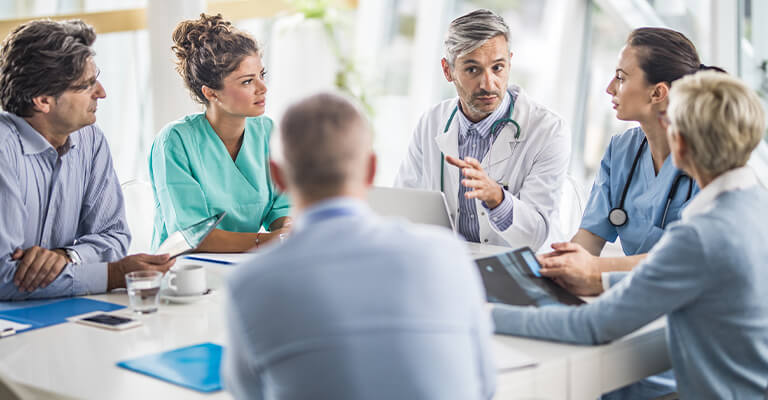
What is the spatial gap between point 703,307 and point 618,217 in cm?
93

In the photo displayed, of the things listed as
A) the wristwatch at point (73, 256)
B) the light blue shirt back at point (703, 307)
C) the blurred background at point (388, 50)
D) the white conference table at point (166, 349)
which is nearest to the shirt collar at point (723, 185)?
the light blue shirt back at point (703, 307)

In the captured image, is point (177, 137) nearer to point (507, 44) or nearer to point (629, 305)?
point (507, 44)

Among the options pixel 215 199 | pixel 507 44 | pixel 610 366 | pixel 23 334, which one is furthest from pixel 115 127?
pixel 610 366

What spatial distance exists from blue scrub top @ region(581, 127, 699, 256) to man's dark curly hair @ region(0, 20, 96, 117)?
164 centimetres

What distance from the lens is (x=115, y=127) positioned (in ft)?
17.6

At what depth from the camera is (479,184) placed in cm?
216

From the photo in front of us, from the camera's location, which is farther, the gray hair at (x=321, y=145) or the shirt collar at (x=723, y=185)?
the shirt collar at (x=723, y=185)

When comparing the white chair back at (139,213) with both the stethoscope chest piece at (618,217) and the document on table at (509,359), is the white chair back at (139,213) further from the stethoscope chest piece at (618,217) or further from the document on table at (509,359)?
the document on table at (509,359)

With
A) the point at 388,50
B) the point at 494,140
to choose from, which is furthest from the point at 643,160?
the point at 388,50

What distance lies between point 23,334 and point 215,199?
110cm

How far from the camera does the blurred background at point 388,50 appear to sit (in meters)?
4.36

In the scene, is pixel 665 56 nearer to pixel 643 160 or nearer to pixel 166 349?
pixel 643 160

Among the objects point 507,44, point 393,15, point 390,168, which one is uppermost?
point 393,15

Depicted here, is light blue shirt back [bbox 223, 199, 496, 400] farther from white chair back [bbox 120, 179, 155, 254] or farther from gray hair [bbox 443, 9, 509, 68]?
white chair back [bbox 120, 179, 155, 254]
